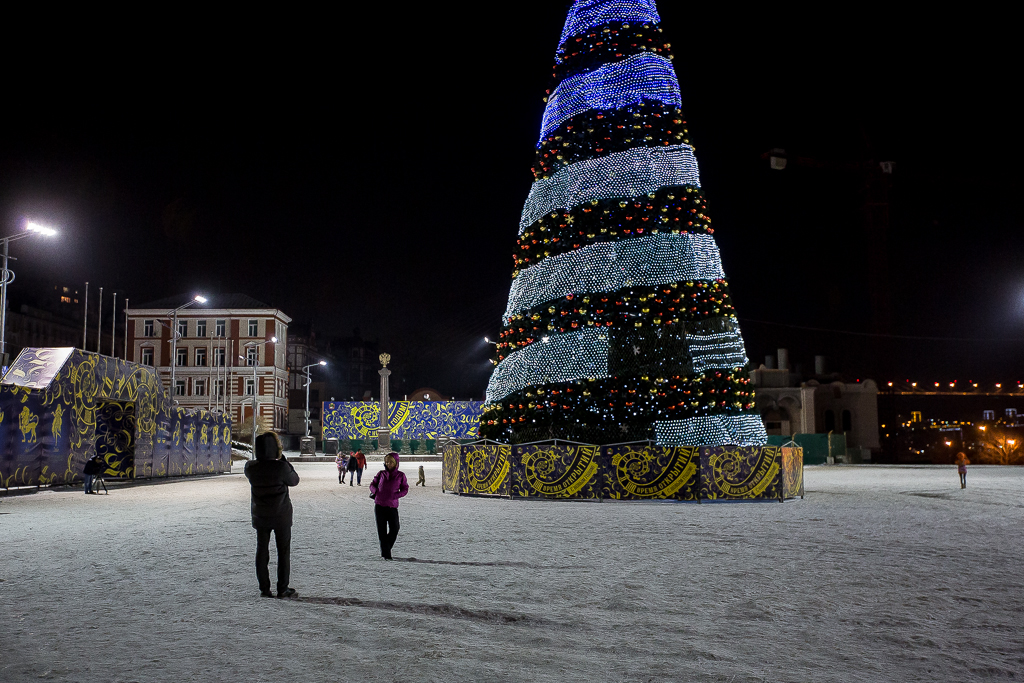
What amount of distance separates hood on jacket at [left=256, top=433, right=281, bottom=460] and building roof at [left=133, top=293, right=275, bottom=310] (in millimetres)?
76450

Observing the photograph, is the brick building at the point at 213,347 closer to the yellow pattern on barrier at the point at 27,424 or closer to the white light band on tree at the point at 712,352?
the yellow pattern on barrier at the point at 27,424

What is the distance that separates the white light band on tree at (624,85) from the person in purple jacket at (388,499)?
14.2 metres

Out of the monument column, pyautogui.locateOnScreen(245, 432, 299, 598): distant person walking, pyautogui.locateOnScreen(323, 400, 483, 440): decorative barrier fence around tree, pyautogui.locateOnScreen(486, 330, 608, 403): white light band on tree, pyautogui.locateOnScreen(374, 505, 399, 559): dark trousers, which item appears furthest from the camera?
pyautogui.locateOnScreen(323, 400, 483, 440): decorative barrier fence around tree

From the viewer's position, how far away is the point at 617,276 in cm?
2034

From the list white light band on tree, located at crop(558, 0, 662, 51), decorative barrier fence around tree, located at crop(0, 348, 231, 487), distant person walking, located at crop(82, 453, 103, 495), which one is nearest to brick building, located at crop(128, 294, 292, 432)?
decorative barrier fence around tree, located at crop(0, 348, 231, 487)

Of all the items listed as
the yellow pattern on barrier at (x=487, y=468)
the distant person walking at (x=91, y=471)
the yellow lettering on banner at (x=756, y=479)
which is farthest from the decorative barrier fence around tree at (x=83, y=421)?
the yellow lettering on banner at (x=756, y=479)

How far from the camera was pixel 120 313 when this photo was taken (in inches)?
4417

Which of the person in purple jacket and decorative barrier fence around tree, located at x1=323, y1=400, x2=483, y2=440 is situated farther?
decorative barrier fence around tree, located at x1=323, y1=400, x2=483, y2=440

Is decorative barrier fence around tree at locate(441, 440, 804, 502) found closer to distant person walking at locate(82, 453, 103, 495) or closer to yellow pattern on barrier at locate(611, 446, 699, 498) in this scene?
yellow pattern on barrier at locate(611, 446, 699, 498)

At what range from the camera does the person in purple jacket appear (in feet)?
32.5

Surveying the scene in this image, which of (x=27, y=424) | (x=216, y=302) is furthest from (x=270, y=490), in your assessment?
(x=216, y=302)

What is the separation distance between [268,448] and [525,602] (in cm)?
287

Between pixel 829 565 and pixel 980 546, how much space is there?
10.7 feet

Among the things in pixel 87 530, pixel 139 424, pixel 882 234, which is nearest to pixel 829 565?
pixel 87 530
